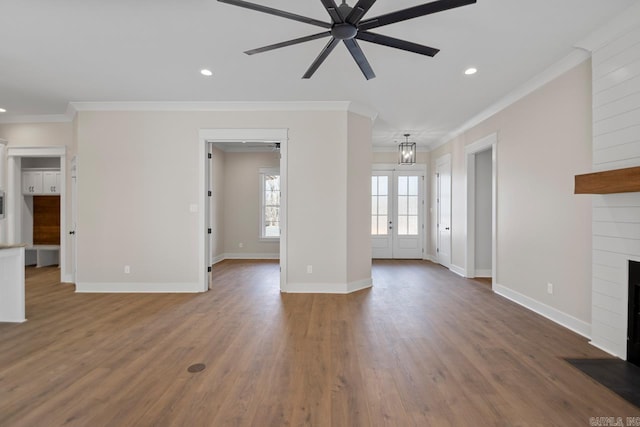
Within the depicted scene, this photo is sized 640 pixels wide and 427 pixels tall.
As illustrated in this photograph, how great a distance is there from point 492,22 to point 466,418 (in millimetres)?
3063

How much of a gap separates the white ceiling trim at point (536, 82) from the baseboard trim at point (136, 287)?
5.34 meters

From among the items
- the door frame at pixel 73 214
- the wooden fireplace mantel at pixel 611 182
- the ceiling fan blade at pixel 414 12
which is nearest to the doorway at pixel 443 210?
the wooden fireplace mantel at pixel 611 182

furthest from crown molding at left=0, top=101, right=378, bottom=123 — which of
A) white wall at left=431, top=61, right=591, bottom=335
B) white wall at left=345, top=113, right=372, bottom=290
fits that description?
white wall at left=431, top=61, right=591, bottom=335

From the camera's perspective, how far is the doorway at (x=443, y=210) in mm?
6434

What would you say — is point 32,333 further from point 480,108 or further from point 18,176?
point 480,108

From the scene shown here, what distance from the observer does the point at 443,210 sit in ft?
22.0

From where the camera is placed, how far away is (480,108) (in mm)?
4742

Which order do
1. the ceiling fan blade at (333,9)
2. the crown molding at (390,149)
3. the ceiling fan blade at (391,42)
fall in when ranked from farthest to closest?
the crown molding at (390,149), the ceiling fan blade at (391,42), the ceiling fan blade at (333,9)

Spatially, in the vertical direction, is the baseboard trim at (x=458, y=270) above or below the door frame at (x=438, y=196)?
below

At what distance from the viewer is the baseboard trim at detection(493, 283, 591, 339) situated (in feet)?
10.0

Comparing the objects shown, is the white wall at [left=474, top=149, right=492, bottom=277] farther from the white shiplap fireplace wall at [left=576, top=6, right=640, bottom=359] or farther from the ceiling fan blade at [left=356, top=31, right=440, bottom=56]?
the ceiling fan blade at [left=356, top=31, right=440, bottom=56]

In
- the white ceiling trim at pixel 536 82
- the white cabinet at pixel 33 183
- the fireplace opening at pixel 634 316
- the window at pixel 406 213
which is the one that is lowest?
the fireplace opening at pixel 634 316

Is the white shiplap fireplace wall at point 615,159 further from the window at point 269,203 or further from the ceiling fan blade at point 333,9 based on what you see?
the window at point 269,203

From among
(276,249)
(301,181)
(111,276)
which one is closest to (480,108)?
(301,181)
